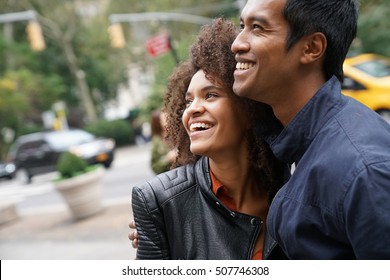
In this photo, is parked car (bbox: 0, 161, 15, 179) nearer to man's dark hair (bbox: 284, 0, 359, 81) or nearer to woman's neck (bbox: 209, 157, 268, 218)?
woman's neck (bbox: 209, 157, 268, 218)

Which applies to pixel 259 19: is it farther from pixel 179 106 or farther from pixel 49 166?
pixel 49 166

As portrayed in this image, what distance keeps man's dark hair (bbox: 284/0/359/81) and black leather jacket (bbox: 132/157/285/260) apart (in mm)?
541

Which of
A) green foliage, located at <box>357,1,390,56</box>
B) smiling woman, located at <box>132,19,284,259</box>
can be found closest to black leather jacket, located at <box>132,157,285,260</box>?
smiling woman, located at <box>132,19,284,259</box>

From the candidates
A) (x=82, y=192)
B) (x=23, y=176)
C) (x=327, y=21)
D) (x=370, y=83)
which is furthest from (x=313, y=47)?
(x=23, y=176)

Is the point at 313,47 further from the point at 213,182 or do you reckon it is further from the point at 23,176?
the point at 23,176

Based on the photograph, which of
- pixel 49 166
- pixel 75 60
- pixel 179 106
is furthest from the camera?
pixel 75 60

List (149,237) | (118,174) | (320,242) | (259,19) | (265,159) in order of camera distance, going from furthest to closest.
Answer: (118,174), (265,159), (149,237), (259,19), (320,242)

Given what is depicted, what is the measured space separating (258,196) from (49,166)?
16.8 m

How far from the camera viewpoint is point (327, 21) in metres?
1.34

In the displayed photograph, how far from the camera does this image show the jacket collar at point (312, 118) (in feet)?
4.20

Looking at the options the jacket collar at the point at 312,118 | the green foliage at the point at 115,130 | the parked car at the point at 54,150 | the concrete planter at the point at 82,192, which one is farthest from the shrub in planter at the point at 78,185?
the green foliage at the point at 115,130

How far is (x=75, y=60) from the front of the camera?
32438 millimetres

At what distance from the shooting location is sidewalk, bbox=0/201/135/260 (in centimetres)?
586

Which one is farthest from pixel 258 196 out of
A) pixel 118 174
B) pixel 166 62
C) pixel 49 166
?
pixel 166 62
